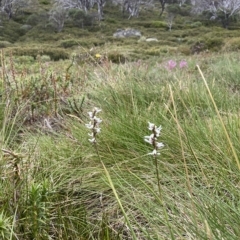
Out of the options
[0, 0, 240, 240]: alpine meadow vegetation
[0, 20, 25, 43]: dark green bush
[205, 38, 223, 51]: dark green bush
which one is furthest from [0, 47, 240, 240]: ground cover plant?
[0, 20, 25, 43]: dark green bush

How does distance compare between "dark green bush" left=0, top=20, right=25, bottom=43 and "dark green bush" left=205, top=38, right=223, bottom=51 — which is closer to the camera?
"dark green bush" left=205, top=38, right=223, bottom=51

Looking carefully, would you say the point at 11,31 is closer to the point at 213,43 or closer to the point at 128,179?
the point at 213,43

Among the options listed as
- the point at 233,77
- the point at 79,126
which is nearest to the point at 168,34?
the point at 233,77

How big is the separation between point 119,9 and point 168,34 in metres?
23.6

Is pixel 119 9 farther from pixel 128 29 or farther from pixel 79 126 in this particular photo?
pixel 79 126

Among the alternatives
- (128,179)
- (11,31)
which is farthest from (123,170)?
(11,31)

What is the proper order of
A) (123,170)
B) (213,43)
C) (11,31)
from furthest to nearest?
(11,31), (213,43), (123,170)

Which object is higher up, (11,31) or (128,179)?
(128,179)

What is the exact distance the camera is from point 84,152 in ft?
6.10

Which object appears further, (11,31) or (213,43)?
(11,31)

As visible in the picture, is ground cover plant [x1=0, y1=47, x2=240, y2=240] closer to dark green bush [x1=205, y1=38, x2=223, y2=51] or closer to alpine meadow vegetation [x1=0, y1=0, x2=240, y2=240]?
alpine meadow vegetation [x1=0, y1=0, x2=240, y2=240]

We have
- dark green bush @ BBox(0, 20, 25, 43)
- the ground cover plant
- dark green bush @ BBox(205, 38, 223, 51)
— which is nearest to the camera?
the ground cover plant

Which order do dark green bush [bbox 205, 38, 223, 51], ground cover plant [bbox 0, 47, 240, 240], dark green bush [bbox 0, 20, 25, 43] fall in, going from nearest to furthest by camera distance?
1. ground cover plant [bbox 0, 47, 240, 240]
2. dark green bush [bbox 205, 38, 223, 51]
3. dark green bush [bbox 0, 20, 25, 43]

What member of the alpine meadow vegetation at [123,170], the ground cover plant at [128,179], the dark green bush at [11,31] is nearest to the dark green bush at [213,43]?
the alpine meadow vegetation at [123,170]
